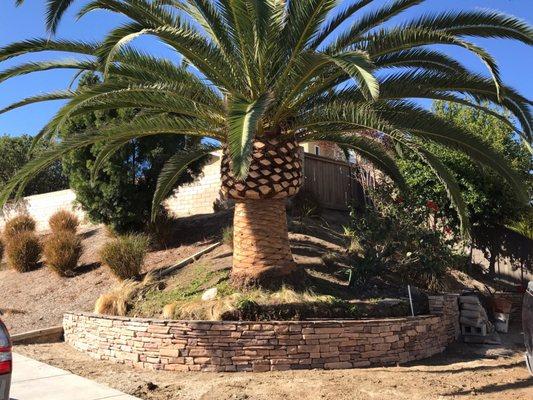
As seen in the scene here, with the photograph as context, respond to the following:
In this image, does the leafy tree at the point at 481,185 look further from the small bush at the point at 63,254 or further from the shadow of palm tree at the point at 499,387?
the small bush at the point at 63,254

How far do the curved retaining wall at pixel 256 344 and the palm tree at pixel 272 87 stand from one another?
142cm

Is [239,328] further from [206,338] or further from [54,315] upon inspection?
[54,315]

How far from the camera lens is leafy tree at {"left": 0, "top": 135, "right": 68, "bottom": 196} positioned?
3419cm

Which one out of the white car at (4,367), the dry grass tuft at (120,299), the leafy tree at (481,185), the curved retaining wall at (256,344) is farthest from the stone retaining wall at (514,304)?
the white car at (4,367)

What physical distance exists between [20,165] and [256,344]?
108 feet

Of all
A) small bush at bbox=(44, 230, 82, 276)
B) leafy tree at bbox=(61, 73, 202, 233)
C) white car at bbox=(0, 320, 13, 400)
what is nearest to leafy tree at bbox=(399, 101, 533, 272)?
leafy tree at bbox=(61, 73, 202, 233)

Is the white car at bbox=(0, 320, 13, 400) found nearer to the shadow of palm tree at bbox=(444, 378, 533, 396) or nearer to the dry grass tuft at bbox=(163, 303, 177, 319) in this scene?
the dry grass tuft at bbox=(163, 303, 177, 319)

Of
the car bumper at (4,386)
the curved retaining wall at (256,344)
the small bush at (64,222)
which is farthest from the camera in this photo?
the small bush at (64,222)

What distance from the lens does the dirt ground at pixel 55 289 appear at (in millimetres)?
11891

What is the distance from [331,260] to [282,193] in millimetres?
2531

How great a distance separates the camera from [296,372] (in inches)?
299

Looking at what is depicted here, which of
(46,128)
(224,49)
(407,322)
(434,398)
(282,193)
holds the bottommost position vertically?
(434,398)

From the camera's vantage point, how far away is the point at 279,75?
8617 mm

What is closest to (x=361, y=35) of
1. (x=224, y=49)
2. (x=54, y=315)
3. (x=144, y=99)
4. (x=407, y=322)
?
(x=224, y=49)
